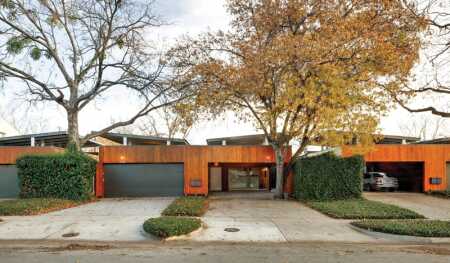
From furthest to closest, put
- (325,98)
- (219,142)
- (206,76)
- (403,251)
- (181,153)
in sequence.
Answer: (219,142)
(181,153)
(206,76)
(325,98)
(403,251)

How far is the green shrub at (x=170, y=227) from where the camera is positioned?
900cm

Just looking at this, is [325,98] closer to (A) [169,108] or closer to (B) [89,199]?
(A) [169,108]

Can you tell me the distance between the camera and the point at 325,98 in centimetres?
1488

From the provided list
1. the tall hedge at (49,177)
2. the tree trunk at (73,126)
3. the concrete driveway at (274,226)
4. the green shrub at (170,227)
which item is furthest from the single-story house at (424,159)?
the tree trunk at (73,126)

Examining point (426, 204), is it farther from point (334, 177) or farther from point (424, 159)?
point (424, 159)

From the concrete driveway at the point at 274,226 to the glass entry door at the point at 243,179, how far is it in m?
11.8

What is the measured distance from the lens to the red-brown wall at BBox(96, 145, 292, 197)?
19.7 meters

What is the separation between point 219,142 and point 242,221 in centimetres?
1452

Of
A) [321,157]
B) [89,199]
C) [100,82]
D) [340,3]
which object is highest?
[340,3]

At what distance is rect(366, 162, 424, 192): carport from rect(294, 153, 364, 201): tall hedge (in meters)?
6.53

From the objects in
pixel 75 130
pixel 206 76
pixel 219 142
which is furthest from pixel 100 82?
pixel 219 142

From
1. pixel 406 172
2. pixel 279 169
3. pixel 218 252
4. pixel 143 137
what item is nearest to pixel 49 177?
pixel 143 137

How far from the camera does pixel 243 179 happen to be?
86.6 feet

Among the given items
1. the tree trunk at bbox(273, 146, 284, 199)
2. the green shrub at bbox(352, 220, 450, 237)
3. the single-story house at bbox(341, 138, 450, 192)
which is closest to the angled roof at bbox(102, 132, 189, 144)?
the tree trunk at bbox(273, 146, 284, 199)
